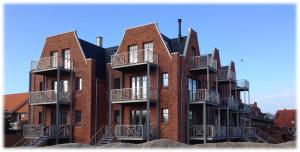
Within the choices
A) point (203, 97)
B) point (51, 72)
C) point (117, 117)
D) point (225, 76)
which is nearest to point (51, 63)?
point (51, 72)

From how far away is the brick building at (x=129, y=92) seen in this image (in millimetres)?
24516

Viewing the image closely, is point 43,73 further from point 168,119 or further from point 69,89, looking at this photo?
point 168,119

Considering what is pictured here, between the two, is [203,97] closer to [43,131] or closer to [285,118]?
[43,131]

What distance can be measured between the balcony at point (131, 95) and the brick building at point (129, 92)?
0.05 meters

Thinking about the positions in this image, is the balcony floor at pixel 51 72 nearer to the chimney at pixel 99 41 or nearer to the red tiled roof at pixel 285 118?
the chimney at pixel 99 41

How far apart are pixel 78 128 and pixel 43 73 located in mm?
5153

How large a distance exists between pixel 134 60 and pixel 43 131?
26.1 ft

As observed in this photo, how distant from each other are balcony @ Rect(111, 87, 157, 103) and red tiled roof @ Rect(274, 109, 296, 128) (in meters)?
47.3

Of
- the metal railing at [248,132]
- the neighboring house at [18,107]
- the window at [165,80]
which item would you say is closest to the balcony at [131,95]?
the window at [165,80]

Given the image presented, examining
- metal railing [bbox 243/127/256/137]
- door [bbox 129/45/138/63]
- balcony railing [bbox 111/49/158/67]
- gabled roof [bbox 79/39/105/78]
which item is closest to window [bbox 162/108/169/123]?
balcony railing [bbox 111/49/158/67]

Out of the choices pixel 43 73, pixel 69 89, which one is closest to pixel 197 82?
pixel 69 89

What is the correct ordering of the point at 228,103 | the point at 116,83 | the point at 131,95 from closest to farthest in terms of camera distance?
the point at 131,95
the point at 116,83
the point at 228,103

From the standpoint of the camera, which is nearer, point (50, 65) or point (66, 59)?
point (50, 65)

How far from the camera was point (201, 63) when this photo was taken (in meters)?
26.2
